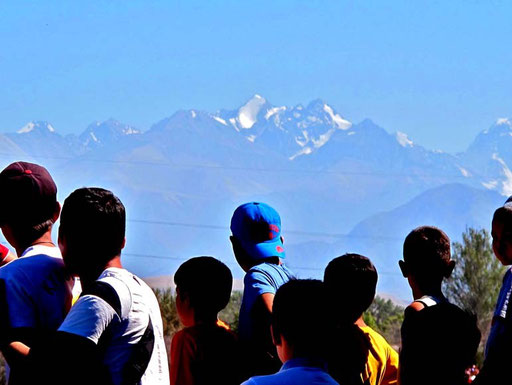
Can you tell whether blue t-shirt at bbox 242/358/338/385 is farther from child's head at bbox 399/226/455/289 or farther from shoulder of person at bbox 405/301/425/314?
child's head at bbox 399/226/455/289

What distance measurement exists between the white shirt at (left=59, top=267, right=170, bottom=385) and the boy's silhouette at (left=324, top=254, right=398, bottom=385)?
4.95 feet

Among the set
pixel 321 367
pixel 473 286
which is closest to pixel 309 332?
pixel 321 367

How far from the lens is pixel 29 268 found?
375 centimetres

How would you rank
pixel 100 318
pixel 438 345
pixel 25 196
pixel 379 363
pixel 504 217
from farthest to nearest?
pixel 379 363, pixel 504 217, pixel 438 345, pixel 25 196, pixel 100 318

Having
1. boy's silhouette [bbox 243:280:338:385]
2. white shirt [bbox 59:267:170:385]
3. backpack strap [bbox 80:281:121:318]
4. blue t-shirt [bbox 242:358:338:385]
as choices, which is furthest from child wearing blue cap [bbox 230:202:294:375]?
backpack strap [bbox 80:281:121:318]

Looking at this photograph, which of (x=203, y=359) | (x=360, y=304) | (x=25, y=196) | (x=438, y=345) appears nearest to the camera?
(x=25, y=196)

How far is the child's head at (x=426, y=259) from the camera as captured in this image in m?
5.30

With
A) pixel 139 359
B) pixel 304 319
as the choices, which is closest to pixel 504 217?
pixel 304 319

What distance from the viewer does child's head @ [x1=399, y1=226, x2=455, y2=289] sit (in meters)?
5.30

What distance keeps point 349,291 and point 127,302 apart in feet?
6.35

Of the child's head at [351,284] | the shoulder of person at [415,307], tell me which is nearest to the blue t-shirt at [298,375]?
the shoulder of person at [415,307]

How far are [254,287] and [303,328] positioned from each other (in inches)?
40.6

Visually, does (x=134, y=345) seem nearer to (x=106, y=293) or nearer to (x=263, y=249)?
(x=106, y=293)

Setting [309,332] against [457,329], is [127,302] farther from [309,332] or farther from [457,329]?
[457,329]
